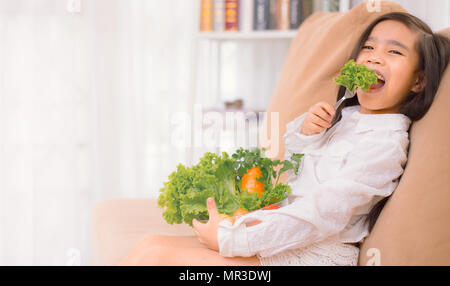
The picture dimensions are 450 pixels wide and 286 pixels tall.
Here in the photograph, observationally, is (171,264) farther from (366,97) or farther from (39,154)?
(39,154)

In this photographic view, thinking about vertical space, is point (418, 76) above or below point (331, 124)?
above

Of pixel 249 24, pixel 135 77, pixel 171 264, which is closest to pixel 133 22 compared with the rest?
pixel 135 77

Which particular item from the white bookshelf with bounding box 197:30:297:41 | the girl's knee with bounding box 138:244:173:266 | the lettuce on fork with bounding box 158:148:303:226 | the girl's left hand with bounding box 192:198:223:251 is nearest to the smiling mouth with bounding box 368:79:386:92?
the lettuce on fork with bounding box 158:148:303:226

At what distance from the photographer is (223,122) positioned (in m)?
2.42

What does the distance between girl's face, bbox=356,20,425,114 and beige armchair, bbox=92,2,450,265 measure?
0.11 meters

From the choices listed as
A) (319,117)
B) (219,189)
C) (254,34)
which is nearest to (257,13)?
(254,34)

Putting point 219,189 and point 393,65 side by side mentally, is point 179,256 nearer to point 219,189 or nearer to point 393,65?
point 219,189

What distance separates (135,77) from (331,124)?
152cm

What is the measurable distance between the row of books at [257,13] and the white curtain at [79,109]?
0.29ft

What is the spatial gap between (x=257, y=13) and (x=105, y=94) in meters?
0.92

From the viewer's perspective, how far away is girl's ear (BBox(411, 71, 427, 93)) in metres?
1.18

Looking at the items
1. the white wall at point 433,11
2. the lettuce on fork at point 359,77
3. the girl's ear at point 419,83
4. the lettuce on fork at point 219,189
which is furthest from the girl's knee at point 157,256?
the white wall at point 433,11

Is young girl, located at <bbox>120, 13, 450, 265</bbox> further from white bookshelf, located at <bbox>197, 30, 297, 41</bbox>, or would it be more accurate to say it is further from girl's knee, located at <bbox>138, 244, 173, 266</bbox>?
white bookshelf, located at <bbox>197, 30, 297, 41</bbox>

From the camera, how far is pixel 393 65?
1.16 metres
